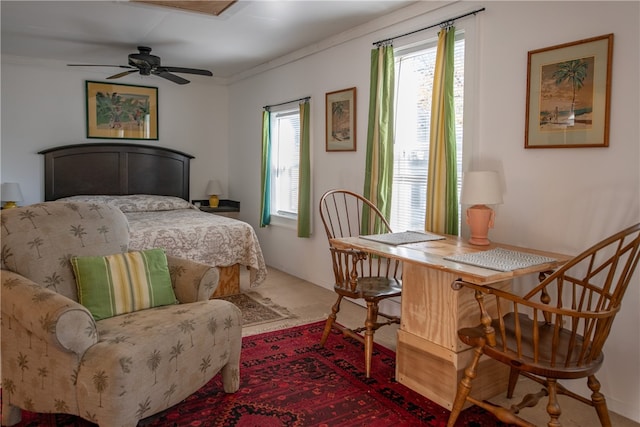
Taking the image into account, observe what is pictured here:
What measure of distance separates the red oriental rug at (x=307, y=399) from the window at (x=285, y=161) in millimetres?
2560

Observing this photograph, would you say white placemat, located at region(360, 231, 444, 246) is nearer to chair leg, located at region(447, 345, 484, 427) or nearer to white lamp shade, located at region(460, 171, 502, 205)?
white lamp shade, located at region(460, 171, 502, 205)

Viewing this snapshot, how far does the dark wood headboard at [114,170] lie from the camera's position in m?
5.46

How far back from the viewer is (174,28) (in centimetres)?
415

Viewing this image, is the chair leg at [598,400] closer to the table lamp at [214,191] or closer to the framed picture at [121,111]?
the table lamp at [214,191]

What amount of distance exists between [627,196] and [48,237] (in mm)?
2898

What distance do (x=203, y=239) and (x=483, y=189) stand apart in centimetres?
250

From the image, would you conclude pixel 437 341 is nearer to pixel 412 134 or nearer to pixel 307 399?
pixel 307 399

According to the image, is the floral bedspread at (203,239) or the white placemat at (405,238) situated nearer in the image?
the white placemat at (405,238)

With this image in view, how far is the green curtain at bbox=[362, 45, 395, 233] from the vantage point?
3719mm

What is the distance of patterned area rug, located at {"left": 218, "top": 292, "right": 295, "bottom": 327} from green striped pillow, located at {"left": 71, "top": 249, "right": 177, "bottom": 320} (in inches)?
46.9

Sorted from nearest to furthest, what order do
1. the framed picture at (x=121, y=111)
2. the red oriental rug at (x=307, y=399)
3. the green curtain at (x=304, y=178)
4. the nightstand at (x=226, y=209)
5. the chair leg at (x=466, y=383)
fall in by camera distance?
the chair leg at (x=466, y=383) → the red oriental rug at (x=307, y=399) → the green curtain at (x=304, y=178) → the framed picture at (x=121, y=111) → the nightstand at (x=226, y=209)

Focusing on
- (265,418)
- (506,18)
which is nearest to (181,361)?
(265,418)

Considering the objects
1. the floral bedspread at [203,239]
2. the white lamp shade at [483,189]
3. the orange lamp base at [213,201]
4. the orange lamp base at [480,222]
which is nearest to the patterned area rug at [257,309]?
the floral bedspread at [203,239]

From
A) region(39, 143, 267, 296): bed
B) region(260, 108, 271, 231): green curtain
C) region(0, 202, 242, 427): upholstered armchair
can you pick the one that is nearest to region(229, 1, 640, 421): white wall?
region(39, 143, 267, 296): bed
